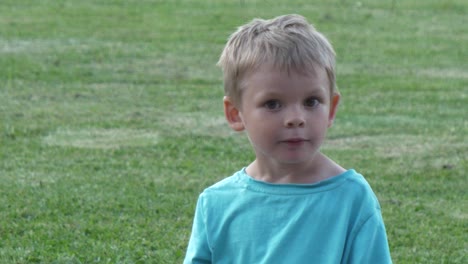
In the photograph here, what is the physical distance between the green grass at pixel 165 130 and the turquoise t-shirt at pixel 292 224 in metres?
2.09

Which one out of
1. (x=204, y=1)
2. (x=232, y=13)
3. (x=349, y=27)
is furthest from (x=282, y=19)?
(x=204, y=1)

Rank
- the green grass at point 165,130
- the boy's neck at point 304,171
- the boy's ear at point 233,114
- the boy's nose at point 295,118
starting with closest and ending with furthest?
the boy's nose at point 295,118, the boy's neck at point 304,171, the boy's ear at point 233,114, the green grass at point 165,130

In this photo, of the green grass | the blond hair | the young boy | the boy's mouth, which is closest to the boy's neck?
the young boy

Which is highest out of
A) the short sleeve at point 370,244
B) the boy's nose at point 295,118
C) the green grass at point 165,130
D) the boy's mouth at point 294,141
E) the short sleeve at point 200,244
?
the boy's nose at point 295,118

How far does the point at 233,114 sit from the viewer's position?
352 centimetres

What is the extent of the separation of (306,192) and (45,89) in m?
7.40

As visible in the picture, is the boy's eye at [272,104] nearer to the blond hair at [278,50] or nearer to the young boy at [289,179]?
the young boy at [289,179]

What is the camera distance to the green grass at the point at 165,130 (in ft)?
19.7

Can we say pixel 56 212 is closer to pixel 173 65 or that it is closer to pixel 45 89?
pixel 45 89

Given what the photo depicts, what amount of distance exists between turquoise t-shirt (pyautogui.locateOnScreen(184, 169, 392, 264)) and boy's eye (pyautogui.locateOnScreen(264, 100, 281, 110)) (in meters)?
0.25

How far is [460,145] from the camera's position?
26.7 ft

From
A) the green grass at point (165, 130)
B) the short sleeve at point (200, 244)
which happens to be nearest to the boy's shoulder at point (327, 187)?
the short sleeve at point (200, 244)

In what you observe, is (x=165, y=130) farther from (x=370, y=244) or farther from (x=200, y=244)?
(x=370, y=244)

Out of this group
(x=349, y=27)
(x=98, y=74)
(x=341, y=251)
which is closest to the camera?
(x=341, y=251)
